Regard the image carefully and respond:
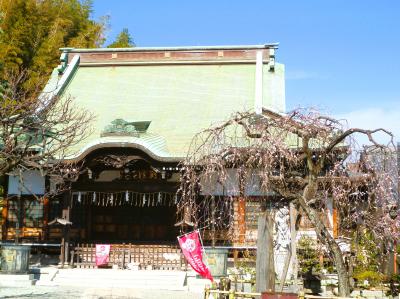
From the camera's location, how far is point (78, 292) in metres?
14.4

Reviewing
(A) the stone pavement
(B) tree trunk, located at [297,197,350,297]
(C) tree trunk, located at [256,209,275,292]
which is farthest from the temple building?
(B) tree trunk, located at [297,197,350,297]

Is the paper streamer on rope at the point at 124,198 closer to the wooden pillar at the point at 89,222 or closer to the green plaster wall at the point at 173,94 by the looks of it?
the wooden pillar at the point at 89,222

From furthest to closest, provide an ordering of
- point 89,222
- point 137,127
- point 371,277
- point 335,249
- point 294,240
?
point 89,222 < point 137,127 < point 371,277 < point 294,240 < point 335,249

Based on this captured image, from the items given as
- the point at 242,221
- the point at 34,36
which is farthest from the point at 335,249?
the point at 34,36

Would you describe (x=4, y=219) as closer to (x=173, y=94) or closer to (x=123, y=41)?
(x=173, y=94)

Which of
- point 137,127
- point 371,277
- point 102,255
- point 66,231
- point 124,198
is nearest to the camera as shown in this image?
point 371,277

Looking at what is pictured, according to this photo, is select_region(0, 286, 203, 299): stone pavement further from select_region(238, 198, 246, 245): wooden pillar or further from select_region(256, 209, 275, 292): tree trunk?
select_region(256, 209, 275, 292): tree trunk

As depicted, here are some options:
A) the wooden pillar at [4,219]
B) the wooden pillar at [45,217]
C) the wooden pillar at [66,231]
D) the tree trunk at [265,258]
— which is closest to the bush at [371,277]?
the tree trunk at [265,258]

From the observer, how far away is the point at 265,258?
33.7ft

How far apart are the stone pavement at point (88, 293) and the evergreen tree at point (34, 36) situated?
42.7 feet

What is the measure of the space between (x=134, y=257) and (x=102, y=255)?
40.6 inches

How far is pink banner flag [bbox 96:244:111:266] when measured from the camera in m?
17.3

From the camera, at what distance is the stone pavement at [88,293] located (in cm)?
1357

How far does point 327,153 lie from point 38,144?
10.7m
